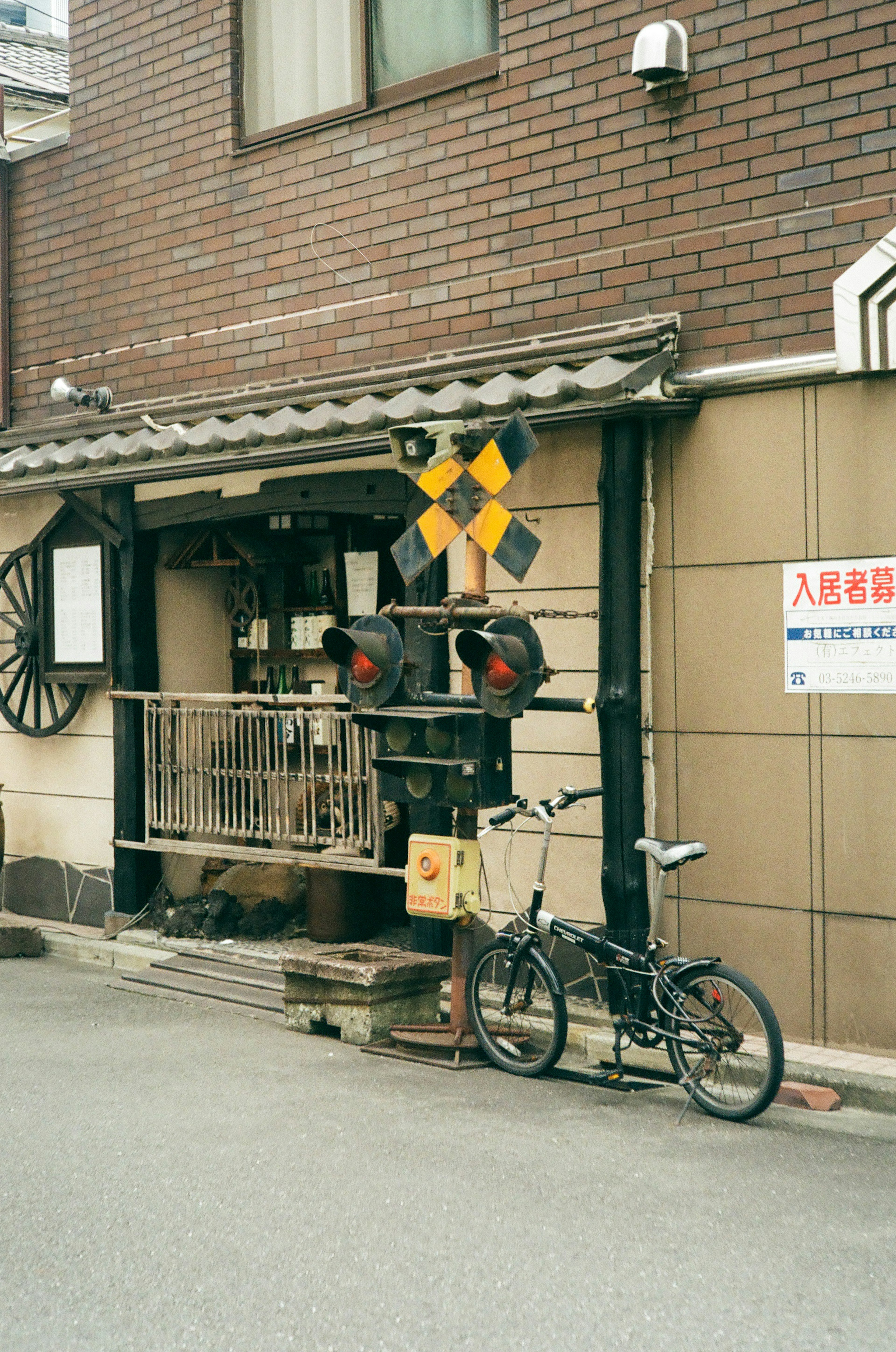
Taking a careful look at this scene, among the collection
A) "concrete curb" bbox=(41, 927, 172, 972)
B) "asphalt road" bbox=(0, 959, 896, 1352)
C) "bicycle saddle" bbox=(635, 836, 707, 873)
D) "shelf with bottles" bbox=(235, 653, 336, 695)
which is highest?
"shelf with bottles" bbox=(235, 653, 336, 695)

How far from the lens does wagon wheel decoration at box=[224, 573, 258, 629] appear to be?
34.9ft

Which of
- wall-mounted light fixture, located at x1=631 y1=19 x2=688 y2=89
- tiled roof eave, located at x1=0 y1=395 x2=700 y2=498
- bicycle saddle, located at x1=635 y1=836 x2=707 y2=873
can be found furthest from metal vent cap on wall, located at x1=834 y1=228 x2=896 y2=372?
bicycle saddle, located at x1=635 y1=836 x2=707 y2=873

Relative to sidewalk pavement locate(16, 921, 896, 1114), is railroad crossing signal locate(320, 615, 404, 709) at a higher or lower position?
higher

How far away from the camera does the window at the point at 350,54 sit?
8734 millimetres

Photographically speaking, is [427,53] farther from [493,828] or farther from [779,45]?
[493,828]

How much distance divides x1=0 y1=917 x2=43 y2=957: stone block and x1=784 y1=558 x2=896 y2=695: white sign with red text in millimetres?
6315

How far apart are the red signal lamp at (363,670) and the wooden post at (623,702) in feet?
4.67

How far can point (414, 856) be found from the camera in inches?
278

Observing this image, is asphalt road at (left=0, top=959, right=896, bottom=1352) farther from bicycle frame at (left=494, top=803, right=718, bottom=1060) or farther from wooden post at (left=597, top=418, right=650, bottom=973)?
wooden post at (left=597, top=418, right=650, bottom=973)

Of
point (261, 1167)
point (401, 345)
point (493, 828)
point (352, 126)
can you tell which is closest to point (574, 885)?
point (493, 828)

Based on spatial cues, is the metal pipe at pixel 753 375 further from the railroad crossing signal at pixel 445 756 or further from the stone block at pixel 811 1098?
the stone block at pixel 811 1098

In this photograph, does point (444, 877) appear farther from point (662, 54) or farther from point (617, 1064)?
point (662, 54)

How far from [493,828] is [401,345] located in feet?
11.4

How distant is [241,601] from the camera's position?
10.8 m
